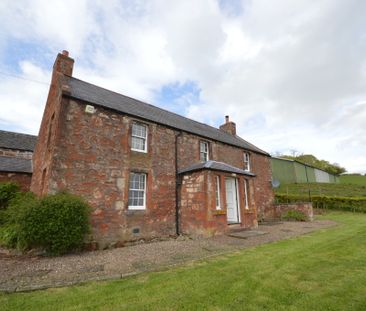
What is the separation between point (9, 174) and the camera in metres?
13.0

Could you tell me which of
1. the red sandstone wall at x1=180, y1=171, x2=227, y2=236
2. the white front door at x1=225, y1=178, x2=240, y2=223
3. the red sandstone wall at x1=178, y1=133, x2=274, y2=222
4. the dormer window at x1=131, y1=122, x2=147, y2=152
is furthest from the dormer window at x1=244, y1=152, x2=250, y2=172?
the dormer window at x1=131, y1=122, x2=147, y2=152

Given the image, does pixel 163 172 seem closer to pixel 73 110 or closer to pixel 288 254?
pixel 73 110

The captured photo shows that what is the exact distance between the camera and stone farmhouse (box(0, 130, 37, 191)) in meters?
13.0

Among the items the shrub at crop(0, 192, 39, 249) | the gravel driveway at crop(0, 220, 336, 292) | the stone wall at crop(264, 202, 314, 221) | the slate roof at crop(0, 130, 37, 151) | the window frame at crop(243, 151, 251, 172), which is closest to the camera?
the gravel driveway at crop(0, 220, 336, 292)

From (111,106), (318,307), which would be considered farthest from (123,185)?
(318,307)

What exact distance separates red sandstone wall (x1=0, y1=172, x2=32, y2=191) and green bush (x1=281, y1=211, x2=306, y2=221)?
1796 centimetres

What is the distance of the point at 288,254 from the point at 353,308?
3.35 metres

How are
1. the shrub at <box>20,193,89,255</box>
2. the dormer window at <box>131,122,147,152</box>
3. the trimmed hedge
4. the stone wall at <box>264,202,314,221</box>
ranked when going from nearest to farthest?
the shrub at <box>20,193,89,255</box> < the dormer window at <box>131,122,147,152</box> < the stone wall at <box>264,202,314,221</box> < the trimmed hedge

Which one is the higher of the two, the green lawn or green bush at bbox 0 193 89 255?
green bush at bbox 0 193 89 255

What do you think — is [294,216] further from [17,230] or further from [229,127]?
[17,230]

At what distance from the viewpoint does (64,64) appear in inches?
469

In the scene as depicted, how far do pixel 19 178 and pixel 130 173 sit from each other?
7.93 meters

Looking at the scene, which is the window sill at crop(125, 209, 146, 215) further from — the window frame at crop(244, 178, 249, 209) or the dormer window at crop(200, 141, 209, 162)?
the window frame at crop(244, 178, 249, 209)

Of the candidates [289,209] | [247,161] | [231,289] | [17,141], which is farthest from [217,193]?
[17,141]
